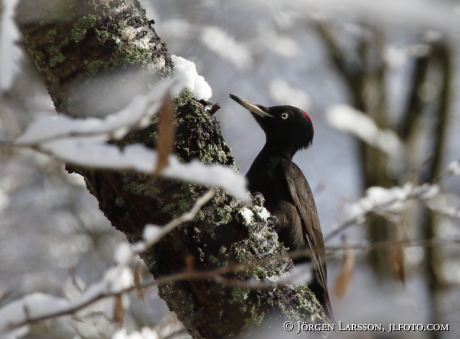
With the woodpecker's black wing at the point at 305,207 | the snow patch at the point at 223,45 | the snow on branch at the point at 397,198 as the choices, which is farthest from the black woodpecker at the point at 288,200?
the snow patch at the point at 223,45

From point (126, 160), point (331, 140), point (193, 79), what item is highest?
point (126, 160)

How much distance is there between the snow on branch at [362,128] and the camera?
794 cm

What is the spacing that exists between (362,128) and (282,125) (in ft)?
13.4

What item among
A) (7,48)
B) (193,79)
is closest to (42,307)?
(7,48)

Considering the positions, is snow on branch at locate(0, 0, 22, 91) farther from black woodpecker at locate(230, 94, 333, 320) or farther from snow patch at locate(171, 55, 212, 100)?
black woodpecker at locate(230, 94, 333, 320)

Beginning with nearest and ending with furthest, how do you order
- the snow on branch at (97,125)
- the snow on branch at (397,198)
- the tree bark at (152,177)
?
the snow on branch at (97,125)
the tree bark at (152,177)
the snow on branch at (397,198)

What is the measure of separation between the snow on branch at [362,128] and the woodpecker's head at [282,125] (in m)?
3.51

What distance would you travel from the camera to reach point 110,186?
6.10ft

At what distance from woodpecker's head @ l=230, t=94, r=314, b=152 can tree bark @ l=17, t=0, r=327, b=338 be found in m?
2.32

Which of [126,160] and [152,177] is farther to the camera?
[152,177]

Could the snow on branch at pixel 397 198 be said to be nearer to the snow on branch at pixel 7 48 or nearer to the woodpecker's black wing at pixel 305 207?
the woodpecker's black wing at pixel 305 207

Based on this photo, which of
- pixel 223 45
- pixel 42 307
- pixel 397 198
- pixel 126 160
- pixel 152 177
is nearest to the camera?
pixel 126 160

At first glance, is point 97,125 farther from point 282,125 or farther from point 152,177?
point 282,125

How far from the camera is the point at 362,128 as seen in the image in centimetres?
812
